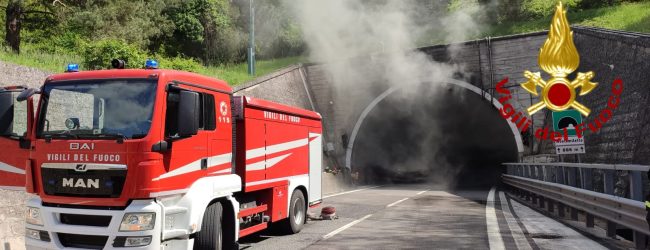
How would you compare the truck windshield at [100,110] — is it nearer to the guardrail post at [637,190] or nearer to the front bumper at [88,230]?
the front bumper at [88,230]

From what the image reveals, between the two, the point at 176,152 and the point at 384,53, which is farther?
the point at 384,53

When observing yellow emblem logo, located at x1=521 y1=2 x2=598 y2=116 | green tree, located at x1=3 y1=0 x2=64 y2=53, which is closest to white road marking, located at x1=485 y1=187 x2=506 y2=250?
yellow emblem logo, located at x1=521 y1=2 x2=598 y2=116

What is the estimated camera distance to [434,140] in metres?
33.6

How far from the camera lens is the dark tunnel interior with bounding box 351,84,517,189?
1153 inches

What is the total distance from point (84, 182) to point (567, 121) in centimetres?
1179

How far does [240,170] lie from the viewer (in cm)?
741

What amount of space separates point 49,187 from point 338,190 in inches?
724

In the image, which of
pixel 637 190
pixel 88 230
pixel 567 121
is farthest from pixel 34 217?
pixel 567 121

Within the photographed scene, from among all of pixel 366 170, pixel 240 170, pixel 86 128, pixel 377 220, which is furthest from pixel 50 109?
pixel 366 170

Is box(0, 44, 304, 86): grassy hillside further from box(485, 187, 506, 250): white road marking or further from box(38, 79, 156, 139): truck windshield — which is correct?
box(485, 187, 506, 250): white road marking

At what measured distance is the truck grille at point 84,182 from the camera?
5389mm

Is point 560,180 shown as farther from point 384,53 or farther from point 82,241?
point 384,53

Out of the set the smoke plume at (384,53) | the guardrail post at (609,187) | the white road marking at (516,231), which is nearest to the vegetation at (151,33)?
the smoke plume at (384,53)

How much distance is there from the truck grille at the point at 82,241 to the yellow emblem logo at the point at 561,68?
15164mm
